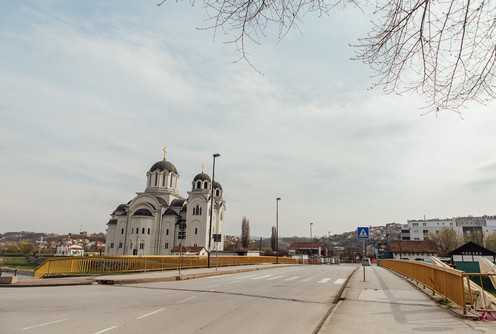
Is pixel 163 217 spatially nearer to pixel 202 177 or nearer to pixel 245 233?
pixel 202 177

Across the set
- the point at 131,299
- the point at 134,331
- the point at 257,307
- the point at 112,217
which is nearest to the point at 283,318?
the point at 257,307

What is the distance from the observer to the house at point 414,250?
6581 centimetres

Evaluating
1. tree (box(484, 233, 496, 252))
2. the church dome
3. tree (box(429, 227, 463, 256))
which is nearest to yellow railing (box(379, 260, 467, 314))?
the church dome

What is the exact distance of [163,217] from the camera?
71125 millimetres

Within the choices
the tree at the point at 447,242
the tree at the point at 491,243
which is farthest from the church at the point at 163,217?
the tree at the point at 491,243

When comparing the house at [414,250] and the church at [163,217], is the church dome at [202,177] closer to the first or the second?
the church at [163,217]

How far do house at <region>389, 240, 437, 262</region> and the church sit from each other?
38.3m

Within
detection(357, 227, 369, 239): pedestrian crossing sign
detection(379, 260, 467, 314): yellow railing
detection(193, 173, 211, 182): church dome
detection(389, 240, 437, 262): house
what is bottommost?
detection(389, 240, 437, 262): house

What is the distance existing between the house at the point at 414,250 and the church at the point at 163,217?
3834 cm

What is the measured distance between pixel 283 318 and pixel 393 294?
5958mm

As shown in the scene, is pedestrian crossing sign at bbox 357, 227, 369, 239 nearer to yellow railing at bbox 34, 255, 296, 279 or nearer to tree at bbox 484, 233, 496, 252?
yellow railing at bbox 34, 255, 296, 279

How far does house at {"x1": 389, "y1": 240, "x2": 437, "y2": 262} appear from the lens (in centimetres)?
6581

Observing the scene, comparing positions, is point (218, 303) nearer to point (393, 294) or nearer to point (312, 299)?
point (312, 299)

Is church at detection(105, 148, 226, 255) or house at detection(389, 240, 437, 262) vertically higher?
church at detection(105, 148, 226, 255)
